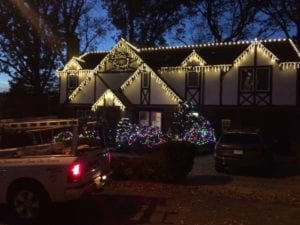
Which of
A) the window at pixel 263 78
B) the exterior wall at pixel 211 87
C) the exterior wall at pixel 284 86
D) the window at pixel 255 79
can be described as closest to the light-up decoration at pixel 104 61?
the exterior wall at pixel 211 87

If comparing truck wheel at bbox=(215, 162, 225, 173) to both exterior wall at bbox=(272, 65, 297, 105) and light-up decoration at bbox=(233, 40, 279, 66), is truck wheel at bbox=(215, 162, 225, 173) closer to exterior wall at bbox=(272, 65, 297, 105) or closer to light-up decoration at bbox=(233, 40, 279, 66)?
exterior wall at bbox=(272, 65, 297, 105)

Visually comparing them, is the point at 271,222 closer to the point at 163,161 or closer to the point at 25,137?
the point at 163,161

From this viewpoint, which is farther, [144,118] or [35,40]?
[35,40]

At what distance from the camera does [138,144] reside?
2814 centimetres

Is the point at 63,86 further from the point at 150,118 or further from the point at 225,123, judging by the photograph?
the point at 225,123

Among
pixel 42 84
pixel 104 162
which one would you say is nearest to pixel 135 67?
pixel 42 84

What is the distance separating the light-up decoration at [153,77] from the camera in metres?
34.9

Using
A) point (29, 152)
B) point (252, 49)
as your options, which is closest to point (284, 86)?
point (252, 49)

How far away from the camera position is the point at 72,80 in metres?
41.7

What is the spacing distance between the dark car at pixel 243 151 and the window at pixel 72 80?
2392 centimetres

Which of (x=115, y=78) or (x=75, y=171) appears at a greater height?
(x=115, y=78)

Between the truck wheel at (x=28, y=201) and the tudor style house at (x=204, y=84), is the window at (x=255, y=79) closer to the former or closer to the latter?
the tudor style house at (x=204, y=84)

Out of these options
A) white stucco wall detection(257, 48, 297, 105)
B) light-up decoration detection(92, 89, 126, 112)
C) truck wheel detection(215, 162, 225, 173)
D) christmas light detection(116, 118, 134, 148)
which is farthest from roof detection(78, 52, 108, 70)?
truck wheel detection(215, 162, 225, 173)

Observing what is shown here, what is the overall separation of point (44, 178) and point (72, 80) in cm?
3230
